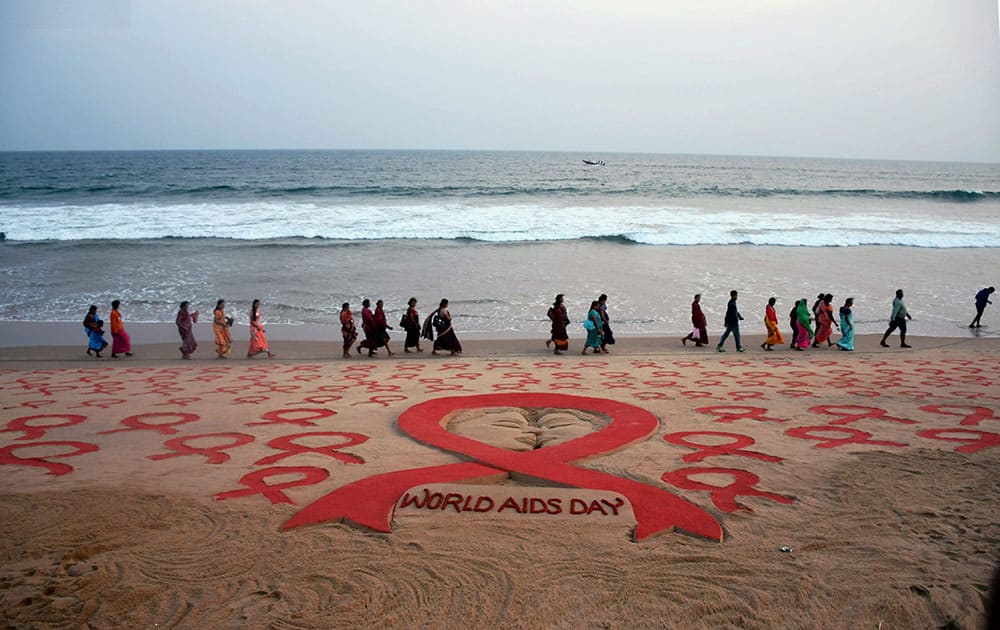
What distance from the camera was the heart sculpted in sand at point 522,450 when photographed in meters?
5.09

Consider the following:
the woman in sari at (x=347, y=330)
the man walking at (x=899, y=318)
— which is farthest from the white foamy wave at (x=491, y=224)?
the woman in sari at (x=347, y=330)

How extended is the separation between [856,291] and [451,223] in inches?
784

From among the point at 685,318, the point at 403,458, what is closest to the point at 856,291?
the point at 685,318

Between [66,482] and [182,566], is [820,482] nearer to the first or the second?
[182,566]

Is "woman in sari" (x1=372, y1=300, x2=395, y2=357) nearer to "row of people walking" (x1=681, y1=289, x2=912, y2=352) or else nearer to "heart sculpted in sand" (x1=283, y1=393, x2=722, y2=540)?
"heart sculpted in sand" (x1=283, y1=393, x2=722, y2=540)

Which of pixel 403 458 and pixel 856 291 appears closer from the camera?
pixel 403 458

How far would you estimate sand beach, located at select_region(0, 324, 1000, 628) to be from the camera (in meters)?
4.01

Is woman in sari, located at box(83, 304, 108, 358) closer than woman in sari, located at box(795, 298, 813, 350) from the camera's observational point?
Yes

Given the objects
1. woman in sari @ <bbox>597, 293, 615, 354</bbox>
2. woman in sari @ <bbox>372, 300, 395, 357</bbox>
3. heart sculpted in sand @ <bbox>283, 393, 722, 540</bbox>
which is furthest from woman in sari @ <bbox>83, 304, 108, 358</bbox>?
woman in sari @ <bbox>597, 293, 615, 354</bbox>

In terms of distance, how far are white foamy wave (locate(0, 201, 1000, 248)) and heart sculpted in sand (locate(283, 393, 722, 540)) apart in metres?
22.8

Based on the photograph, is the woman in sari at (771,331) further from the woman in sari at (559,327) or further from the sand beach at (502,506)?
the sand beach at (502,506)

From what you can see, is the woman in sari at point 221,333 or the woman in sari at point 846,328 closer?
the woman in sari at point 221,333

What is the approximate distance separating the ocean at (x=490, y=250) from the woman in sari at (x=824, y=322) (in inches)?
86.3

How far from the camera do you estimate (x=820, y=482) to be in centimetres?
582
